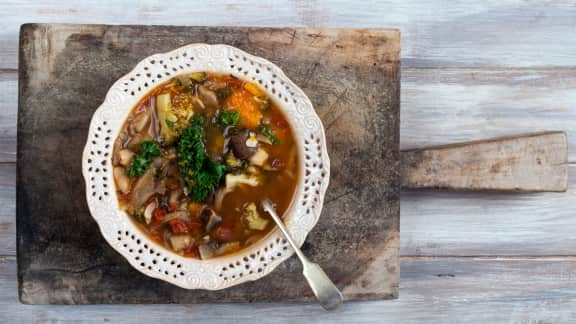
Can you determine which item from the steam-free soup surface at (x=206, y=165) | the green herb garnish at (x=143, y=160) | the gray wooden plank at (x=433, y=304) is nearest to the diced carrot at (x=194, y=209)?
the steam-free soup surface at (x=206, y=165)

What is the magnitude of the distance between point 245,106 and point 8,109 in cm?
163

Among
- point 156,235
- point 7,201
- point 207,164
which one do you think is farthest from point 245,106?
point 7,201

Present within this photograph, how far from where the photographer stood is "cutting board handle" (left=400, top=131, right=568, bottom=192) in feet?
10.6

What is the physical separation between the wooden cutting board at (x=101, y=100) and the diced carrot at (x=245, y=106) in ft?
1.36

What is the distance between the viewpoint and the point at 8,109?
11.1ft

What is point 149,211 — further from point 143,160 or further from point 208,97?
point 208,97

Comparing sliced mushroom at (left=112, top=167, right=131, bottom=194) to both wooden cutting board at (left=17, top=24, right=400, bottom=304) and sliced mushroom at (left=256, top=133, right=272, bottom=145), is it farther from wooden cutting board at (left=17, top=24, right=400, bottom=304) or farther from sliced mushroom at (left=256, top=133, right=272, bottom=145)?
sliced mushroom at (left=256, top=133, right=272, bottom=145)

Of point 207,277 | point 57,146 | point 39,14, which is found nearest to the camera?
point 207,277

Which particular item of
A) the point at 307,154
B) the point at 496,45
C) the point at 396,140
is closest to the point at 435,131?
the point at 396,140

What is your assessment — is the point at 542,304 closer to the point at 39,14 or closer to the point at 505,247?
the point at 505,247

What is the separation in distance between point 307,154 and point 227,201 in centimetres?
48

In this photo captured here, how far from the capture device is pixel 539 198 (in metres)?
3.54

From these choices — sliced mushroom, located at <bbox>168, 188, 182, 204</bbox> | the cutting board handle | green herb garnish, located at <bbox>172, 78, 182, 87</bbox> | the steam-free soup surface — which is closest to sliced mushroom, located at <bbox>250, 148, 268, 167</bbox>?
the steam-free soup surface

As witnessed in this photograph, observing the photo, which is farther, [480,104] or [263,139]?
[480,104]
